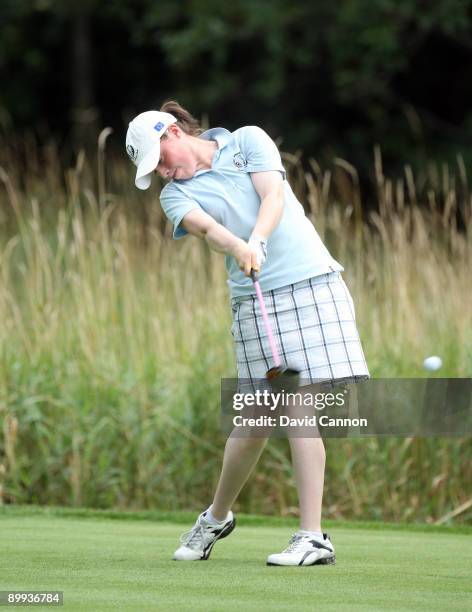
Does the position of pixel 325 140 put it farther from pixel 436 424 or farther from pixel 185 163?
pixel 185 163

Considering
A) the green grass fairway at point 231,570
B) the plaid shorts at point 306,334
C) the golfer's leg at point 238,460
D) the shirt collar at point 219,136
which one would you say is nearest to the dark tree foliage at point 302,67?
the green grass fairway at point 231,570

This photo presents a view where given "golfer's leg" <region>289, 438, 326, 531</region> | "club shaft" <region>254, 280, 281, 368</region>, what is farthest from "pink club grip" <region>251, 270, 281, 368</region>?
"golfer's leg" <region>289, 438, 326, 531</region>

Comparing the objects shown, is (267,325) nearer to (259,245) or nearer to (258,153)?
(259,245)

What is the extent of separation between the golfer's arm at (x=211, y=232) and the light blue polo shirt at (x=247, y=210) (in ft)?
0.13

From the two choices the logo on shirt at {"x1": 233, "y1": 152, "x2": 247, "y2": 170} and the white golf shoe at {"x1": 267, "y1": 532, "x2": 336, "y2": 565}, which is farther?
the logo on shirt at {"x1": 233, "y1": 152, "x2": 247, "y2": 170}

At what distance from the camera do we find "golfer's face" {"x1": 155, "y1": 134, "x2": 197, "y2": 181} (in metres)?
3.90

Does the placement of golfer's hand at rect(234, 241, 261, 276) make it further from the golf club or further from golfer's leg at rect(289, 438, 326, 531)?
golfer's leg at rect(289, 438, 326, 531)

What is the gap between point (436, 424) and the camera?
596cm

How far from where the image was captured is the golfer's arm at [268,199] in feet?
12.1

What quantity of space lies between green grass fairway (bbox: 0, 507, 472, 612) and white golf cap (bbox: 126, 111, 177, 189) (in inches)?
43.8

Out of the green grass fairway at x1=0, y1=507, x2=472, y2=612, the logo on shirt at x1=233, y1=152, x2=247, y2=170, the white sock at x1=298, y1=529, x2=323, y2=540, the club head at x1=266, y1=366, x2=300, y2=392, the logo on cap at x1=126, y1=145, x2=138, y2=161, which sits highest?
the logo on cap at x1=126, y1=145, x2=138, y2=161

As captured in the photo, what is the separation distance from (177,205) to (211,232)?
6.7 inches

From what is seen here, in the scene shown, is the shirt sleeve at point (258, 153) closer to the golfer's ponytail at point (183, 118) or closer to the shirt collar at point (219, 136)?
the shirt collar at point (219, 136)

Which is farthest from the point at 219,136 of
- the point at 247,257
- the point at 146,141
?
the point at 247,257
